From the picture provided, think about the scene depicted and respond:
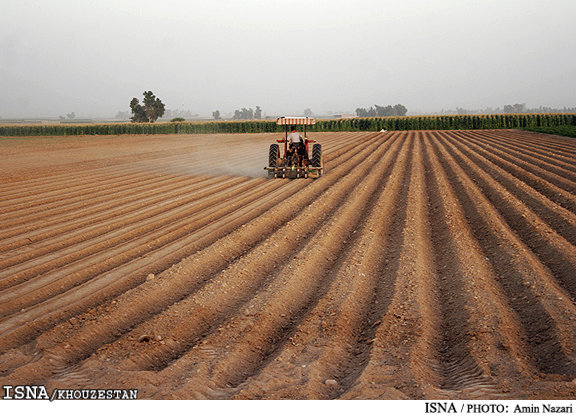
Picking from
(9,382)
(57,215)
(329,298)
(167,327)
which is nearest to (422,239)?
(329,298)

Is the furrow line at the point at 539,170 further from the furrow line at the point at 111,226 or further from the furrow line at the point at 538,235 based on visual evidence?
the furrow line at the point at 111,226

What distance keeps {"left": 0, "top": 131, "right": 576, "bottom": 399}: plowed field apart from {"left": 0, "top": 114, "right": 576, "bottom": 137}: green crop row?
154 feet

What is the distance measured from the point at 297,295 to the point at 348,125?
54927 millimetres

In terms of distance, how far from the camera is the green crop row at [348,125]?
179 ft

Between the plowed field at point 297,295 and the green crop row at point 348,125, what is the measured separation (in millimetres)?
47032

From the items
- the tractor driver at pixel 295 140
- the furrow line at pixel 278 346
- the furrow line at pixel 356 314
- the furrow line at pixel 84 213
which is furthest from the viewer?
the tractor driver at pixel 295 140

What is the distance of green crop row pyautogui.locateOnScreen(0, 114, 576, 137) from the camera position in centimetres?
5471

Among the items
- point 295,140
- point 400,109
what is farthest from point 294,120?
point 400,109

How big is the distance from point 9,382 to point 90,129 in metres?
62.6

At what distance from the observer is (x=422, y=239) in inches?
300

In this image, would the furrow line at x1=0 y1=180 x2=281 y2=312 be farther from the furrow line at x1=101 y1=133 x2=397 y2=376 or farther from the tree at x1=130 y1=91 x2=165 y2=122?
the tree at x1=130 y1=91 x2=165 y2=122

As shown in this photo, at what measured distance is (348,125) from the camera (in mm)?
58812

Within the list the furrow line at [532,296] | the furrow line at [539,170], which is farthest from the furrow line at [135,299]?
the furrow line at [539,170]
